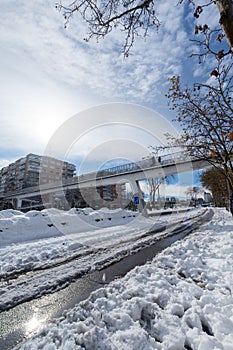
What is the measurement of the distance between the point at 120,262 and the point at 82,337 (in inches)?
135

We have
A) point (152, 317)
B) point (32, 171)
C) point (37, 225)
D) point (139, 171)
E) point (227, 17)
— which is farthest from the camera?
point (32, 171)

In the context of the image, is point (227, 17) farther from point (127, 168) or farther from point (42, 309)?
point (127, 168)

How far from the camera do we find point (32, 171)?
83.4m

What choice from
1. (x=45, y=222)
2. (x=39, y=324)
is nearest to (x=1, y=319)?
(x=39, y=324)

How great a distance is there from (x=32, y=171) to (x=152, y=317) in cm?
8981

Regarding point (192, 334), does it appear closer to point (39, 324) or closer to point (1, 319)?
point (39, 324)

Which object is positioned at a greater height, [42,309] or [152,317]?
[152,317]

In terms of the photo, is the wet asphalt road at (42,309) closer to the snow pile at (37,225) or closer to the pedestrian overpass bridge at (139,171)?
the snow pile at (37,225)

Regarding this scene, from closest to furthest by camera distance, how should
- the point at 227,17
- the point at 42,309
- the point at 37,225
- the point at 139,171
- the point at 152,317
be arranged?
the point at 227,17 < the point at 152,317 < the point at 42,309 < the point at 37,225 < the point at 139,171

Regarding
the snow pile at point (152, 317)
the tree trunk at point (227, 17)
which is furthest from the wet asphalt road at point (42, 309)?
the tree trunk at point (227, 17)

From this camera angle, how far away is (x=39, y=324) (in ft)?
8.88

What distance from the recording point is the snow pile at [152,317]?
6.98 feet

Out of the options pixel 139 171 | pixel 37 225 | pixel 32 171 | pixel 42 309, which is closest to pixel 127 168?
pixel 139 171

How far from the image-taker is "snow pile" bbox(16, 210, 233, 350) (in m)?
2.13
